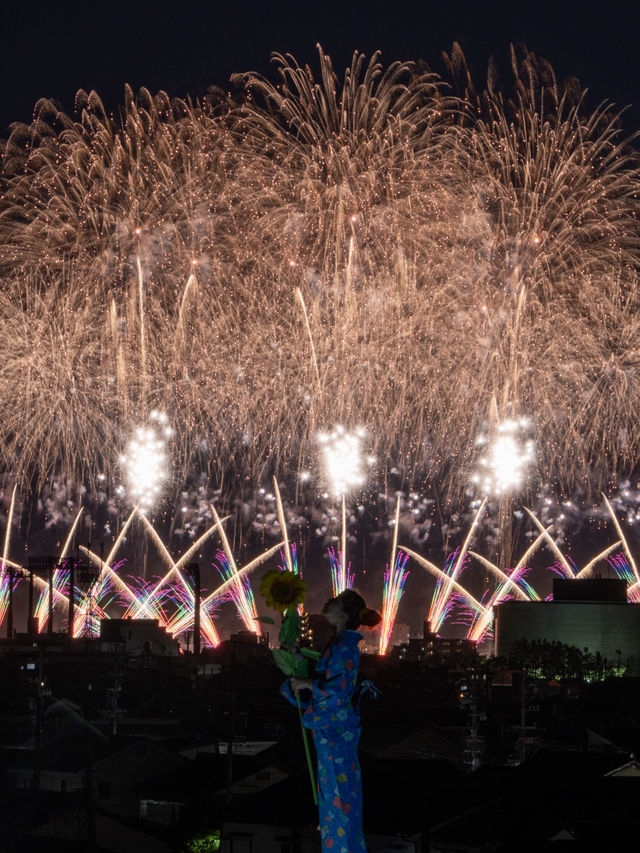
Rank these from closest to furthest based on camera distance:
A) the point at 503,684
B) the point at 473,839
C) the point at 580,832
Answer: the point at 580,832
the point at 473,839
the point at 503,684

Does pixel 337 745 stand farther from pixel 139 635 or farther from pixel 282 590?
pixel 139 635

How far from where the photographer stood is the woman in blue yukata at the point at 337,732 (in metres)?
11.6

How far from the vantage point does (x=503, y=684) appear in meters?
69.3

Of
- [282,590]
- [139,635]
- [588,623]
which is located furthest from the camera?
[139,635]

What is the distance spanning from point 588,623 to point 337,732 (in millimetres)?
71512

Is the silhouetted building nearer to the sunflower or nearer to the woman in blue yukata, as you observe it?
the woman in blue yukata

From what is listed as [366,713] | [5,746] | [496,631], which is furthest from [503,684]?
[5,746]

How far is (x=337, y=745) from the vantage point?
1166 cm

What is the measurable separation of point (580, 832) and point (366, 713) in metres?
26.8

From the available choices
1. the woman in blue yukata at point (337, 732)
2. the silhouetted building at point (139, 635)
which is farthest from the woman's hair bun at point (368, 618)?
the silhouetted building at point (139, 635)

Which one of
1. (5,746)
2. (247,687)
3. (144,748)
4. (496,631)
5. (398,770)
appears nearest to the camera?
(398,770)

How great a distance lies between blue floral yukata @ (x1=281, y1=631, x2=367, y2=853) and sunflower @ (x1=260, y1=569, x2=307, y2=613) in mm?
845

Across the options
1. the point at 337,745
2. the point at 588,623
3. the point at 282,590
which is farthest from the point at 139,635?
the point at 282,590

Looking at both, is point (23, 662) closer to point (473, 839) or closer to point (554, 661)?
point (554, 661)
